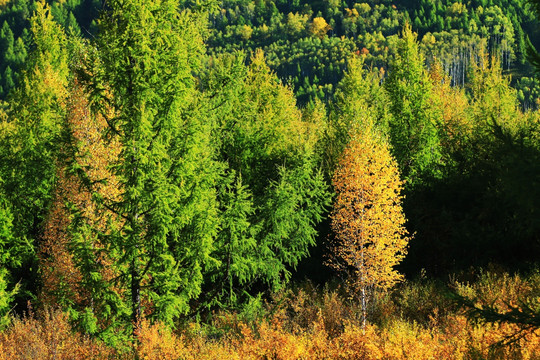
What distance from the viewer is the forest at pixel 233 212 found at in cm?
1204

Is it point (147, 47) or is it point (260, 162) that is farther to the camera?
point (260, 162)

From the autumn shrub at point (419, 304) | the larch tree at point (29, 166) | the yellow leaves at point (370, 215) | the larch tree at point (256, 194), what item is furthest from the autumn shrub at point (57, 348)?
the yellow leaves at point (370, 215)

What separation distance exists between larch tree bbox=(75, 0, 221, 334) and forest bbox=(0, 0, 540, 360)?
0.05 m

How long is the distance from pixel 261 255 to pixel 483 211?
9.90 metres

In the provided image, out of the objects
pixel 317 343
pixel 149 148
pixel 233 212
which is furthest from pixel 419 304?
pixel 149 148

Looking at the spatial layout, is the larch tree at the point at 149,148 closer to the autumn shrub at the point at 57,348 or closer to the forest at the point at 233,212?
the forest at the point at 233,212

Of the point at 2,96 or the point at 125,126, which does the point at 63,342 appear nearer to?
the point at 125,126

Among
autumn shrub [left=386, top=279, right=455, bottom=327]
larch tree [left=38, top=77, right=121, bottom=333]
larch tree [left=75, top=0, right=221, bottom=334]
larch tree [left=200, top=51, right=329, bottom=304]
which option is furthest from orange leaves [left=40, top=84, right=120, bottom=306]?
autumn shrub [left=386, top=279, right=455, bottom=327]

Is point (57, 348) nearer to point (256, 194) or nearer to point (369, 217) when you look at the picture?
point (369, 217)

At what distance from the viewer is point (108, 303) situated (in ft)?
41.7

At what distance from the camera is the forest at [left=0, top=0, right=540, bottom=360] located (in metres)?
12.0

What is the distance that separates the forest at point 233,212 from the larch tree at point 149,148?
0.05 m

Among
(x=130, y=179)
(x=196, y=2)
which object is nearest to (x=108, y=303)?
(x=130, y=179)

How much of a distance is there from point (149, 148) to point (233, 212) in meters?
7.03
